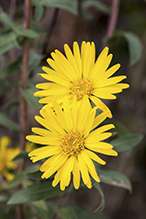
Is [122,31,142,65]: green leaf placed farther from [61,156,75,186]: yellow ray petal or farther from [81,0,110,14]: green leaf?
[61,156,75,186]: yellow ray petal

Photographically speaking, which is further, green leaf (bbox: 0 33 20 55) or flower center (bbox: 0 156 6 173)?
flower center (bbox: 0 156 6 173)

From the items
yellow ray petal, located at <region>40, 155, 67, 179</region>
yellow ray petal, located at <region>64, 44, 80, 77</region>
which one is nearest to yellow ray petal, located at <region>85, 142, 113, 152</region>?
yellow ray petal, located at <region>40, 155, 67, 179</region>

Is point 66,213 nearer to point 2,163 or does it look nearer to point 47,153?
point 47,153

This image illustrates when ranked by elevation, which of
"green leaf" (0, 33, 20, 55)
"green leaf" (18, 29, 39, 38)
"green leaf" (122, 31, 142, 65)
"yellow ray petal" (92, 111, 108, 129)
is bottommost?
"yellow ray petal" (92, 111, 108, 129)

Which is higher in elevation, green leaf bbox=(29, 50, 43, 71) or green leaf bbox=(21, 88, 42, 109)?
green leaf bbox=(29, 50, 43, 71)

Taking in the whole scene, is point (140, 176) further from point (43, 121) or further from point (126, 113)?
point (43, 121)

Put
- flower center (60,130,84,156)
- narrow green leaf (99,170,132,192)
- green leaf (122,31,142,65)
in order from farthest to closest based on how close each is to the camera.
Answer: green leaf (122,31,142,65)
narrow green leaf (99,170,132,192)
flower center (60,130,84,156)

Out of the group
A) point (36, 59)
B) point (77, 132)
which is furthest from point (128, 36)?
point (77, 132)

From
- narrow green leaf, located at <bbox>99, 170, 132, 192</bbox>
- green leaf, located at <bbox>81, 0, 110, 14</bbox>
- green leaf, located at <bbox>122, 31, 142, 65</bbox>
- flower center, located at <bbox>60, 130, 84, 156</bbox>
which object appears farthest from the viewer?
green leaf, located at <bbox>81, 0, 110, 14</bbox>
